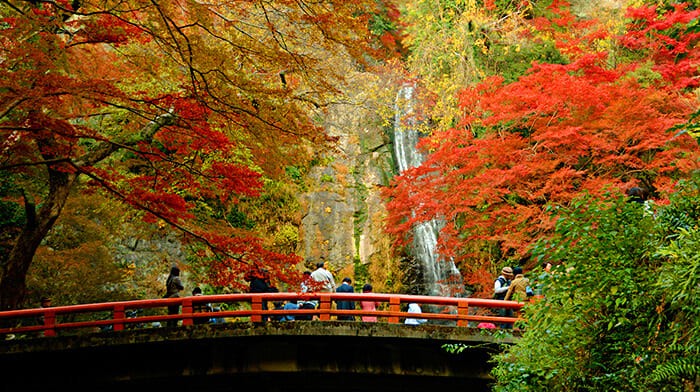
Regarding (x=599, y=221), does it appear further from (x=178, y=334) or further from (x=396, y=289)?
(x=396, y=289)

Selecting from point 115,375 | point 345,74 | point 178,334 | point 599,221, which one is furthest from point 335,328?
point 345,74

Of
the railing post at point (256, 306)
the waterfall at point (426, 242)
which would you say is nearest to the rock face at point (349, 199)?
the waterfall at point (426, 242)

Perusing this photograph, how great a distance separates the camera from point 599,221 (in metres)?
3.97

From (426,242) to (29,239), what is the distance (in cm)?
1187

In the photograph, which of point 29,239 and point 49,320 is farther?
point 49,320

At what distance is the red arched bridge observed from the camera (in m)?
7.17

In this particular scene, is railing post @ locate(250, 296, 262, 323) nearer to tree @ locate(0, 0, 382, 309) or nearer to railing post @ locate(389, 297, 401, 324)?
tree @ locate(0, 0, 382, 309)

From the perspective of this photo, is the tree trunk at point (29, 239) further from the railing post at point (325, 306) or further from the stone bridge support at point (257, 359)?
the railing post at point (325, 306)

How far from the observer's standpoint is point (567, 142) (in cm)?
998

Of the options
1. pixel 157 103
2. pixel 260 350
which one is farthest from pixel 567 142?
pixel 157 103

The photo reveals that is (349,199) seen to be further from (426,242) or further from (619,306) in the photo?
(619,306)

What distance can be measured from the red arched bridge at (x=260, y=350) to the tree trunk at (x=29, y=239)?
1.90 feet

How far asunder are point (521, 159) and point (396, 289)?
255 inches

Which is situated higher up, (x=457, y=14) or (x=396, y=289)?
(x=457, y=14)
